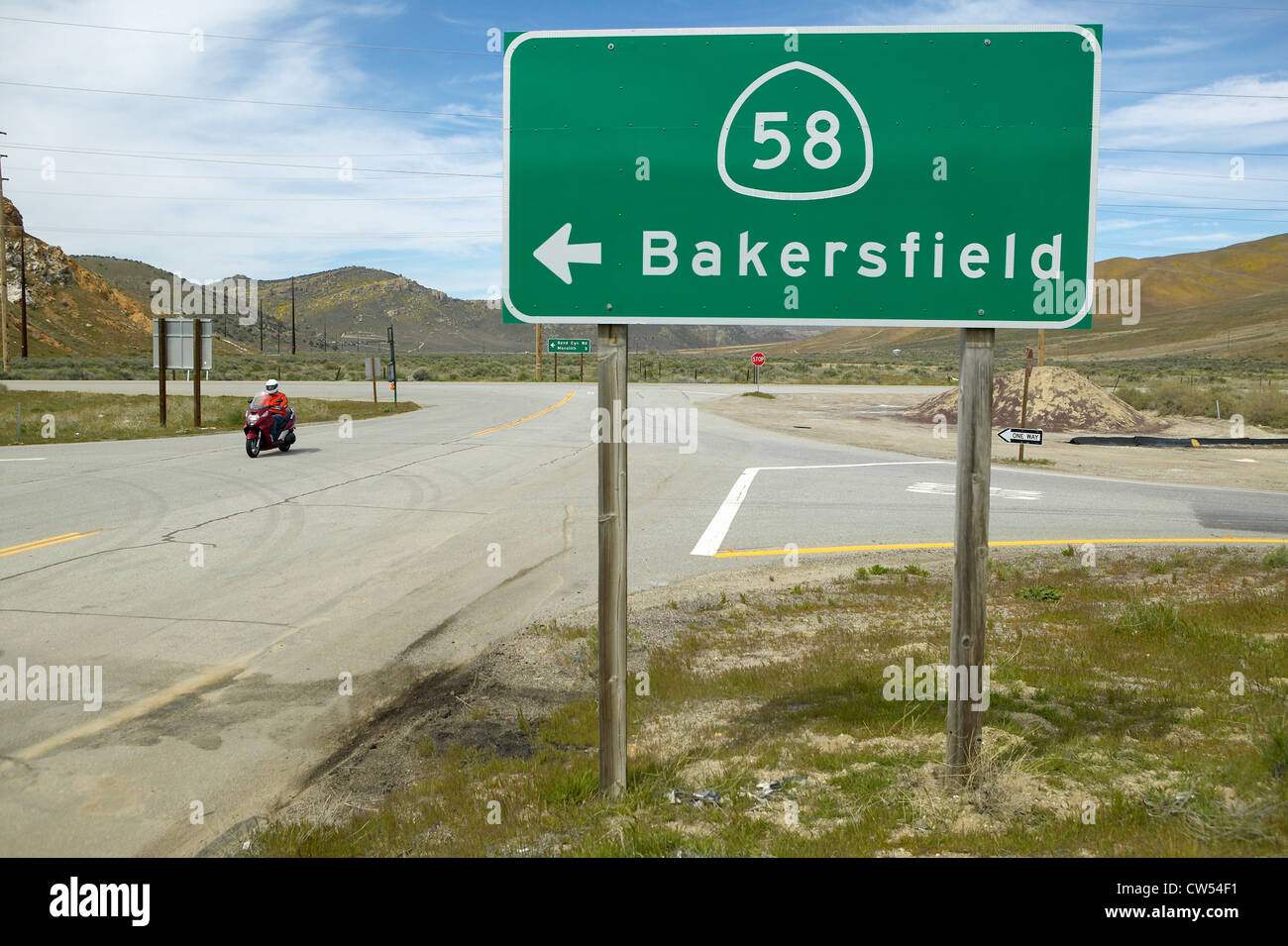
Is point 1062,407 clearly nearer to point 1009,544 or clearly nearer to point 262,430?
point 1009,544

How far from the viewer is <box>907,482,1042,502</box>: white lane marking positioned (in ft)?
54.6

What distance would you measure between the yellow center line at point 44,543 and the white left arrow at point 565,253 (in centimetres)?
894

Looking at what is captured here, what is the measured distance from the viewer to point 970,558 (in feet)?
15.7

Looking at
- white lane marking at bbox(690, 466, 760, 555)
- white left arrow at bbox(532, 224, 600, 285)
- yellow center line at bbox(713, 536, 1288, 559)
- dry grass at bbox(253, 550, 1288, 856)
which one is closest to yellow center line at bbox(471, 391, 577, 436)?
white lane marking at bbox(690, 466, 760, 555)

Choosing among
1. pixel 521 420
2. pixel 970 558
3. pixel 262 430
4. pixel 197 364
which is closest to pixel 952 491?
pixel 970 558

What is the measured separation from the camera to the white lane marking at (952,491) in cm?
1665

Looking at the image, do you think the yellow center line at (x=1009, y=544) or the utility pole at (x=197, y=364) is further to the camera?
the utility pole at (x=197, y=364)

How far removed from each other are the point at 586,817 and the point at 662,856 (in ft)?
2.40

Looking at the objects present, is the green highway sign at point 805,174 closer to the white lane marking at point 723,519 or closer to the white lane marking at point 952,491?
the white lane marking at point 723,519

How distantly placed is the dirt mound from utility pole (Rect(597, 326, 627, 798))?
28765 mm

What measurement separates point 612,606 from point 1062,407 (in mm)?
31457

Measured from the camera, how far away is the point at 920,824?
4406mm

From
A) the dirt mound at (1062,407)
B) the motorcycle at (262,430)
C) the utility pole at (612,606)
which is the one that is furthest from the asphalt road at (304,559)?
the dirt mound at (1062,407)
